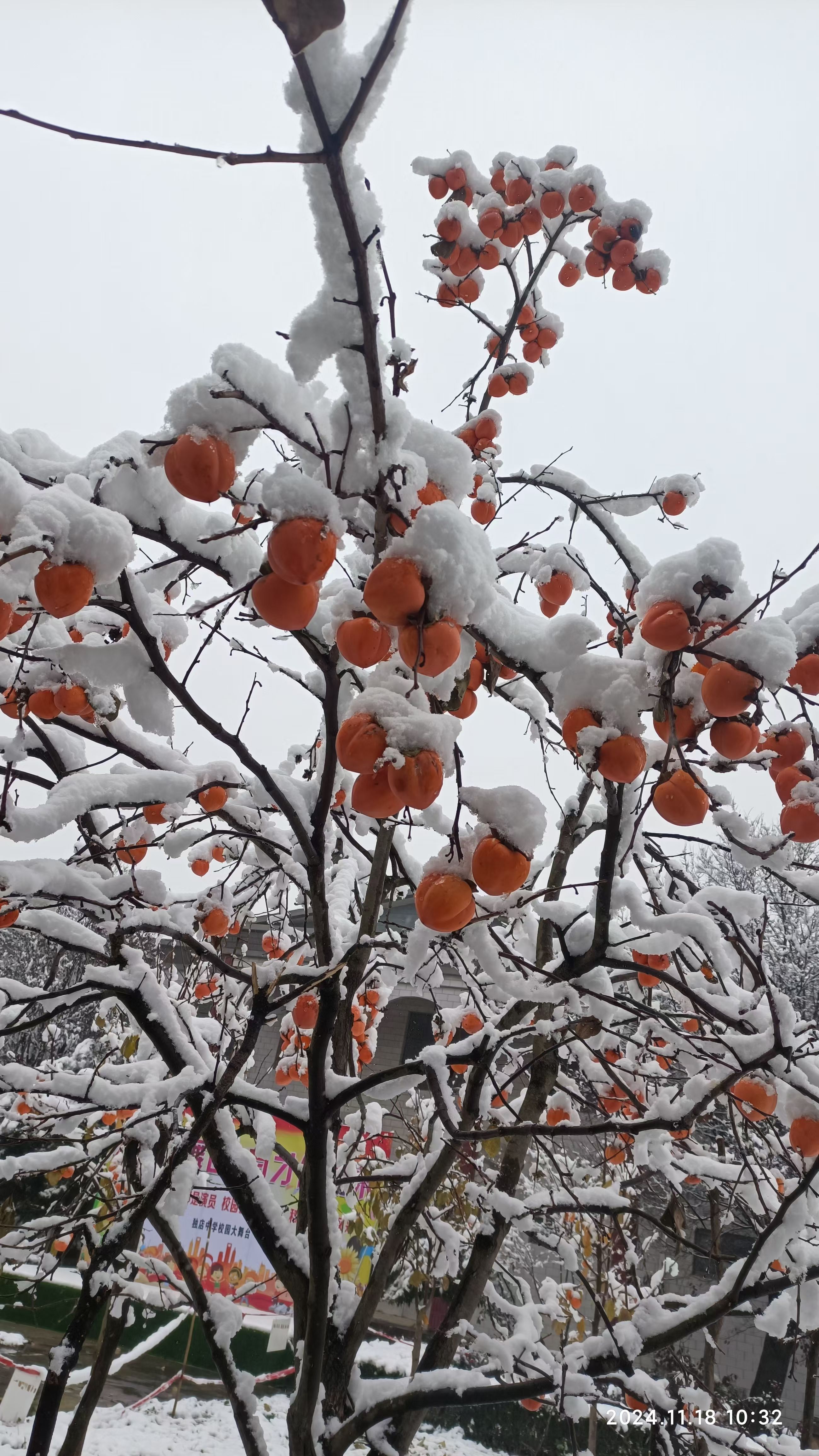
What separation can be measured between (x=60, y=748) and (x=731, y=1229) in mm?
9026

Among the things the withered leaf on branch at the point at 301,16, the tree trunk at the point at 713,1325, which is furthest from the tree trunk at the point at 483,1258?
the withered leaf on branch at the point at 301,16

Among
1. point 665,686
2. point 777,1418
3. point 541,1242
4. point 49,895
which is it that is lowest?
point 777,1418

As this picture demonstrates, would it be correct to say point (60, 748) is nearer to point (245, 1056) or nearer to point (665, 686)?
point (245, 1056)

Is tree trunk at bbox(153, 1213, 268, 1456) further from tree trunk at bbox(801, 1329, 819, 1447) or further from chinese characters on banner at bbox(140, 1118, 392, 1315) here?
tree trunk at bbox(801, 1329, 819, 1447)

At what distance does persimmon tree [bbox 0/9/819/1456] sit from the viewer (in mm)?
1190

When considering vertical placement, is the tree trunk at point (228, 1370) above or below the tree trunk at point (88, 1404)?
above

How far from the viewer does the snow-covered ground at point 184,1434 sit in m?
6.21

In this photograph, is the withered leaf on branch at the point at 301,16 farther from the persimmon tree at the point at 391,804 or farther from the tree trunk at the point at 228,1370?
the tree trunk at the point at 228,1370

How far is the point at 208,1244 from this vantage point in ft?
23.4

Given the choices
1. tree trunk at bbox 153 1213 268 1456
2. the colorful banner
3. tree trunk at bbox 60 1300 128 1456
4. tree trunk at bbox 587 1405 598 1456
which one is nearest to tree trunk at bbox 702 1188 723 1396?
tree trunk at bbox 587 1405 598 1456

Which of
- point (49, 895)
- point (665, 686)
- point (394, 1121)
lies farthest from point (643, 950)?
point (394, 1121)

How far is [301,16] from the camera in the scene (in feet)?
2.57

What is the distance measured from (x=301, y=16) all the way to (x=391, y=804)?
38.5 inches

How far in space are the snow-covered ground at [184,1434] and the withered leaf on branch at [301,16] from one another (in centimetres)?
834
